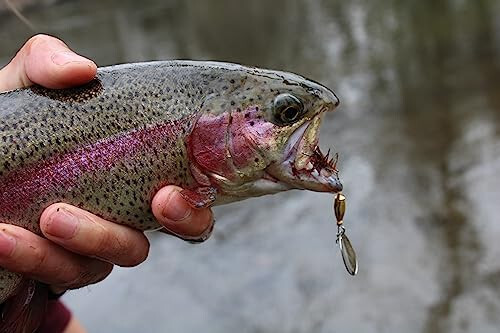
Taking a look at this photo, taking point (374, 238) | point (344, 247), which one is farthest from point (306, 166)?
point (374, 238)

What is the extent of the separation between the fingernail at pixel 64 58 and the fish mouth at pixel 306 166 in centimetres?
74

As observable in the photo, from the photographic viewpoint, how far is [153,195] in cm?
232

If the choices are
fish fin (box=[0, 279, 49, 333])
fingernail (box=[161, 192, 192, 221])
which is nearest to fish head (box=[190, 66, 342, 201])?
fingernail (box=[161, 192, 192, 221])

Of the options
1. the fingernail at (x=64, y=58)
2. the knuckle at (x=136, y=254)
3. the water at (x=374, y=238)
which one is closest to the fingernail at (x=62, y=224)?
the knuckle at (x=136, y=254)

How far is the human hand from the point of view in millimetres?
2250

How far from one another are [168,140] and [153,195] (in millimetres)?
190

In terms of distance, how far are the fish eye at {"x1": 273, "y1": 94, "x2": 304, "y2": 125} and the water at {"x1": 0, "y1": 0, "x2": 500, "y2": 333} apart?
410 cm

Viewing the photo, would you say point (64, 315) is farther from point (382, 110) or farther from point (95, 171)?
point (382, 110)

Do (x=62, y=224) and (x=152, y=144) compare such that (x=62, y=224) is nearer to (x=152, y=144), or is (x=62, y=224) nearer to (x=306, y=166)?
(x=152, y=144)

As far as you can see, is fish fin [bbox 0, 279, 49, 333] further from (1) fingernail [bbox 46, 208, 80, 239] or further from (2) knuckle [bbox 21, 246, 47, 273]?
(1) fingernail [bbox 46, 208, 80, 239]

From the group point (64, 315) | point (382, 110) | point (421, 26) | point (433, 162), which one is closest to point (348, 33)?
point (421, 26)

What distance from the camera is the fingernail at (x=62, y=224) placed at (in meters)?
2.22

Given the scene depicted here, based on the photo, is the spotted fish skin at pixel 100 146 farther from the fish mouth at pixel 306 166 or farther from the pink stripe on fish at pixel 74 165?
the fish mouth at pixel 306 166

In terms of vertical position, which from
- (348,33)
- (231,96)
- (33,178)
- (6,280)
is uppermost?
(231,96)
